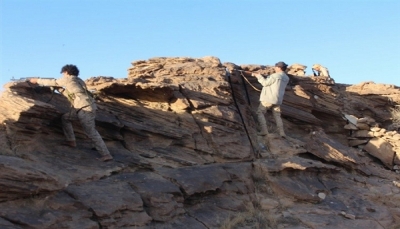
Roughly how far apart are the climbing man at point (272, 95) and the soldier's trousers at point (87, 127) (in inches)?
187

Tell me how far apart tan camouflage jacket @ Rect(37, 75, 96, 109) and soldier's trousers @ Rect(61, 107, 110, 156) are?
0.14 meters

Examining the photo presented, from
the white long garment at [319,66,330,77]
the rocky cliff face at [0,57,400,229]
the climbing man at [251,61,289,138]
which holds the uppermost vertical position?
the white long garment at [319,66,330,77]

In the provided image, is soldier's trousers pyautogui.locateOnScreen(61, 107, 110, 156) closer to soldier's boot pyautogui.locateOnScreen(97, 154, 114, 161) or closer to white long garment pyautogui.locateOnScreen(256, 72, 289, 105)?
soldier's boot pyautogui.locateOnScreen(97, 154, 114, 161)

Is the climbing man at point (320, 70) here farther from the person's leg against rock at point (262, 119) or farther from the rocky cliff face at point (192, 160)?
the person's leg against rock at point (262, 119)

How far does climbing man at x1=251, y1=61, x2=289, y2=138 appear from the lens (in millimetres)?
12156

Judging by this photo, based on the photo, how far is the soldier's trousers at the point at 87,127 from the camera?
902 cm

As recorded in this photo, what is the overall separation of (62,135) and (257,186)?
4.38 m

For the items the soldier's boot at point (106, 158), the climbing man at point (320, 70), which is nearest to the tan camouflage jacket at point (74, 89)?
the soldier's boot at point (106, 158)

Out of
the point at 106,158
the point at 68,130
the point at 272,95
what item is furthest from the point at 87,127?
the point at 272,95

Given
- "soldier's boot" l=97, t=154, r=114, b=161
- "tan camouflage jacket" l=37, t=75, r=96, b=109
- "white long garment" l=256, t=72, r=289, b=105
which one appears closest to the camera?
"soldier's boot" l=97, t=154, r=114, b=161

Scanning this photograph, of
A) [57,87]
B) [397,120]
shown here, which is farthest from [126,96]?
A: [397,120]

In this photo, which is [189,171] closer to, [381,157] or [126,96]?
[126,96]

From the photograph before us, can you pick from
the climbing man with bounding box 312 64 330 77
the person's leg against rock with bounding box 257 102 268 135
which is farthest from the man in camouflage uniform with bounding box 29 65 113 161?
the climbing man with bounding box 312 64 330 77

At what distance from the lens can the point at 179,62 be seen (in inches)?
528
